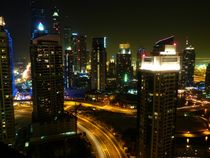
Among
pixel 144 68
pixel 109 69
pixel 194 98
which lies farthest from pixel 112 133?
pixel 109 69

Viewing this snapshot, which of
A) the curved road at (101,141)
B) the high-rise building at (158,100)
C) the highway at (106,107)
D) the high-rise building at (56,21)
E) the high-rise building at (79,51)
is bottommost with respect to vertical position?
the curved road at (101,141)

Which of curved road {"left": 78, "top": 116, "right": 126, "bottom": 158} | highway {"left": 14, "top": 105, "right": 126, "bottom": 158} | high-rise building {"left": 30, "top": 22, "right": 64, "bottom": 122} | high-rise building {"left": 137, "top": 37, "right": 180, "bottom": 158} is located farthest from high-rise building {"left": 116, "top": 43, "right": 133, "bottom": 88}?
high-rise building {"left": 137, "top": 37, "right": 180, "bottom": 158}

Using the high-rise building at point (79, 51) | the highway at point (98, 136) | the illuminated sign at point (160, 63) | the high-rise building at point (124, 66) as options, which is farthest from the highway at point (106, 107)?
the high-rise building at point (79, 51)

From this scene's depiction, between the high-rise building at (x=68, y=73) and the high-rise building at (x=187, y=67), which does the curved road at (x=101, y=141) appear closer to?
the high-rise building at (x=68, y=73)

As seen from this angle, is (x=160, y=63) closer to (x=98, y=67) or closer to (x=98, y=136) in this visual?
(x=98, y=136)

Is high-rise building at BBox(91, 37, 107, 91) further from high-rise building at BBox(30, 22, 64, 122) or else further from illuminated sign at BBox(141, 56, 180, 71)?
illuminated sign at BBox(141, 56, 180, 71)

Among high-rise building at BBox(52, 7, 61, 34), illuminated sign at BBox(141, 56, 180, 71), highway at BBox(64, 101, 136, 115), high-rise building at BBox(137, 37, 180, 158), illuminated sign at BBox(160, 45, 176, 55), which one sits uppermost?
high-rise building at BBox(52, 7, 61, 34)

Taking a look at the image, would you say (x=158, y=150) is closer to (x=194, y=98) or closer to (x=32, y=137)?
(x=32, y=137)
